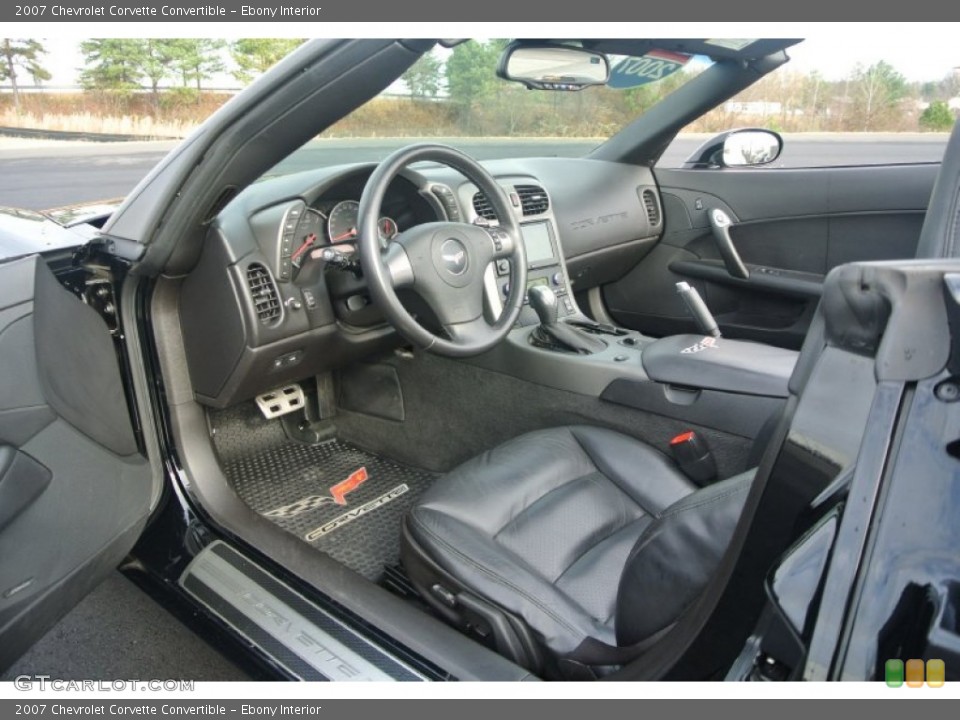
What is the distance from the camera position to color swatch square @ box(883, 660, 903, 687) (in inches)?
26.3

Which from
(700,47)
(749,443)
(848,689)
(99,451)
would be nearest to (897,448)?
(848,689)

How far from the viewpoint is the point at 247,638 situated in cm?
148

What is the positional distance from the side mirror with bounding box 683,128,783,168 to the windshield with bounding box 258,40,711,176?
386 mm

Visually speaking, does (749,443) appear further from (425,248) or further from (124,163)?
(124,163)

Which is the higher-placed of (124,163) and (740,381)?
(124,163)

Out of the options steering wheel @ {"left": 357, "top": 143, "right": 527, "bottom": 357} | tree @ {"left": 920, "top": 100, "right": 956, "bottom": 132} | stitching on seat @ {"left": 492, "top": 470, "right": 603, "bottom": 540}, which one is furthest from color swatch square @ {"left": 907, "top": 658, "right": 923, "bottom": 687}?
tree @ {"left": 920, "top": 100, "right": 956, "bottom": 132}

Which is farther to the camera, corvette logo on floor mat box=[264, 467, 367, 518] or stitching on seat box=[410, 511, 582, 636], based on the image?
corvette logo on floor mat box=[264, 467, 367, 518]

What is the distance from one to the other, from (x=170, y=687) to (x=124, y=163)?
5.87 ft

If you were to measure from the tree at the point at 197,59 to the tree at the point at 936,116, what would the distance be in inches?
89.7

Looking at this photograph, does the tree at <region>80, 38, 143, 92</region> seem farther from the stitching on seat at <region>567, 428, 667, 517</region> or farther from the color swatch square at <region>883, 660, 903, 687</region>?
the color swatch square at <region>883, 660, 903, 687</region>

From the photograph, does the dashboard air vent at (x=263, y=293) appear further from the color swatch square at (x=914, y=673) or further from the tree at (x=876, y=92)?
the tree at (x=876, y=92)

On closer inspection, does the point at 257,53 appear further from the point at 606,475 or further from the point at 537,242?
the point at 537,242

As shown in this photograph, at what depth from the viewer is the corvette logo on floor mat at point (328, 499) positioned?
86.0 inches

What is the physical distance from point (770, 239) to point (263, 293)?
6.99 ft
